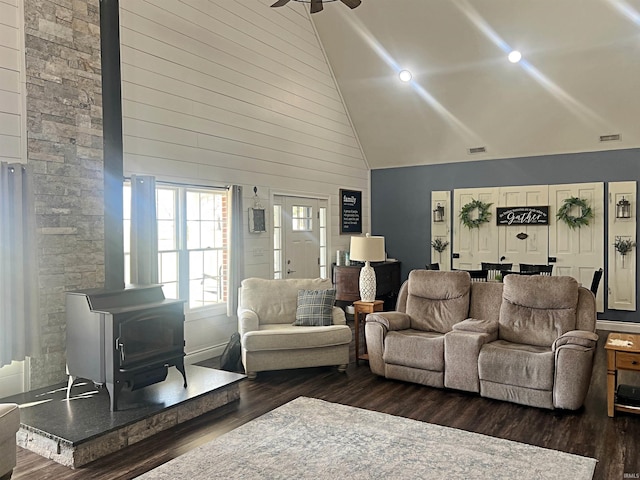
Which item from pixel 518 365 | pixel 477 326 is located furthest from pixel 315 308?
pixel 518 365

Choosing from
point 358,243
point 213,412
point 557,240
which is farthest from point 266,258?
point 557,240

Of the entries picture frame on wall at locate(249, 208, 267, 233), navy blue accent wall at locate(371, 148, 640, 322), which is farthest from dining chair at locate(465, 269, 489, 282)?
picture frame on wall at locate(249, 208, 267, 233)

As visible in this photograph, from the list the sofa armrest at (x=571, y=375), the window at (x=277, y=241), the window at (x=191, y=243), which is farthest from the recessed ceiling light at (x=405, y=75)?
the sofa armrest at (x=571, y=375)

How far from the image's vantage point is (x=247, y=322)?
519 cm

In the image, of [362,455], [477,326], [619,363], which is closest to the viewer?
[362,455]

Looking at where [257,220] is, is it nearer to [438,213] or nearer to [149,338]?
[149,338]

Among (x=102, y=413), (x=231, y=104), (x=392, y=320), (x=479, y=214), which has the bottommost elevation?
(x=102, y=413)

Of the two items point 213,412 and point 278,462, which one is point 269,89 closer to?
point 213,412

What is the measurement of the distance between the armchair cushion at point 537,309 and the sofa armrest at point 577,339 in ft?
1.13

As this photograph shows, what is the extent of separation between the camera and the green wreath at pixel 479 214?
27.4 feet

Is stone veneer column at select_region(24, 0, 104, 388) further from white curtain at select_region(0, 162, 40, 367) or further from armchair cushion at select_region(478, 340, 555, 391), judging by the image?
armchair cushion at select_region(478, 340, 555, 391)

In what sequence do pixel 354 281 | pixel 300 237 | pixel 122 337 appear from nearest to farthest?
pixel 122 337, pixel 300 237, pixel 354 281

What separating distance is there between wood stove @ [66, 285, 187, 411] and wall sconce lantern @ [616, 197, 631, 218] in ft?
21.1

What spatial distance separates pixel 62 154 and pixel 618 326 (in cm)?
756
